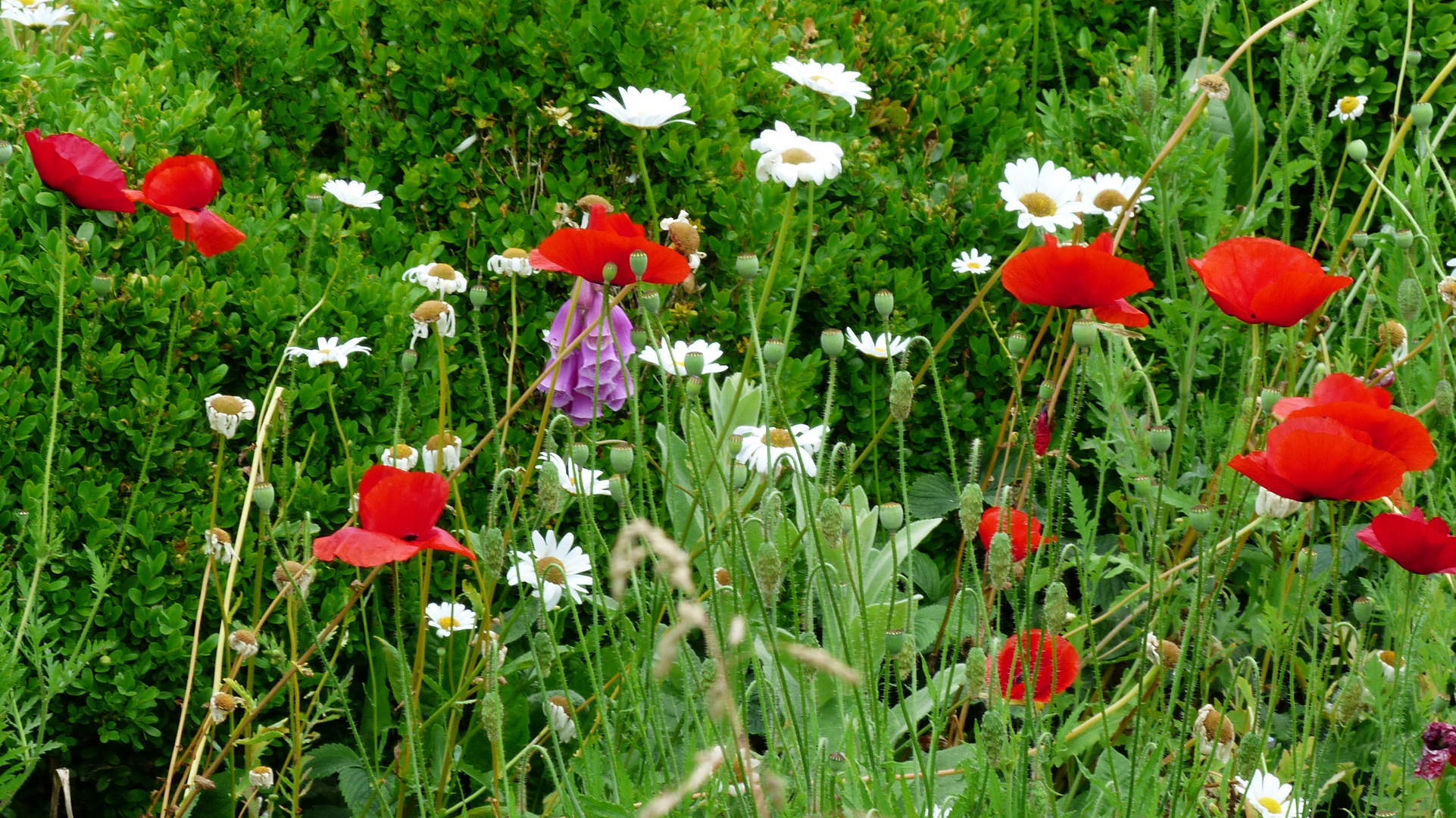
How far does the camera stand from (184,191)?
1.73 m

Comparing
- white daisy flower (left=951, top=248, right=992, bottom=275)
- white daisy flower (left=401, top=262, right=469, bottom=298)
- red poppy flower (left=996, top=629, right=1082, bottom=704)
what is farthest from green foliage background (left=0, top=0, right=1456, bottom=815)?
red poppy flower (left=996, top=629, right=1082, bottom=704)

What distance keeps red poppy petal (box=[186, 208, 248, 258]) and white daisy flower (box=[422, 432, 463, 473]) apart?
400 millimetres

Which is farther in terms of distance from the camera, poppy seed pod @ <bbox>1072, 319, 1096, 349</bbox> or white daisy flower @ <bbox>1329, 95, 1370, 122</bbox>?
white daisy flower @ <bbox>1329, 95, 1370, 122</bbox>

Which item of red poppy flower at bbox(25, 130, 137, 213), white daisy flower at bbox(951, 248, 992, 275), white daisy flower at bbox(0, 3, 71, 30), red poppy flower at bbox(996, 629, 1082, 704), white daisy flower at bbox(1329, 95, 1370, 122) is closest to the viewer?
red poppy flower at bbox(996, 629, 1082, 704)

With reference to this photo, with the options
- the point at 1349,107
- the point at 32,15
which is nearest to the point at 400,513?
the point at 32,15

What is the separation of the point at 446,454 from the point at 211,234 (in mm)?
458

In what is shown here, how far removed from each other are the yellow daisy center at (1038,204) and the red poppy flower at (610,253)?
0.78m

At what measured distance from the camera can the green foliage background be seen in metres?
1.98

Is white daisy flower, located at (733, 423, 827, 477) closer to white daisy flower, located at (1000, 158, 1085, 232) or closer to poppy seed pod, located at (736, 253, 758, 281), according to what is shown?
poppy seed pod, located at (736, 253, 758, 281)

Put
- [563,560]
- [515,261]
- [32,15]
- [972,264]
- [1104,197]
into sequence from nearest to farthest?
[515,261] → [563,560] → [1104,197] → [972,264] → [32,15]

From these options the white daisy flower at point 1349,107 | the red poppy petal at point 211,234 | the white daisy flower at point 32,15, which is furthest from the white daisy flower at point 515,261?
the white daisy flower at point 1349,107

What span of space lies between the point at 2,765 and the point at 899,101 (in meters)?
2.22

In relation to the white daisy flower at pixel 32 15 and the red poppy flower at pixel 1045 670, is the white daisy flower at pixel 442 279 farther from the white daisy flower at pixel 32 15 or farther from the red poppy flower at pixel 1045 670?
the white daisy flower at pixel 32 15

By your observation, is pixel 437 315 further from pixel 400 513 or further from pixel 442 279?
pixel 400 513
